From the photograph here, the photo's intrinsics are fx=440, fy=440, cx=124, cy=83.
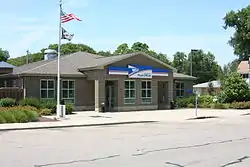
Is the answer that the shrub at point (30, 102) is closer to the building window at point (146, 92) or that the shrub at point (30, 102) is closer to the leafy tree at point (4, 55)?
the building window at point (146, 92)

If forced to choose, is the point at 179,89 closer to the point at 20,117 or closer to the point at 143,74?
the point at 143,74

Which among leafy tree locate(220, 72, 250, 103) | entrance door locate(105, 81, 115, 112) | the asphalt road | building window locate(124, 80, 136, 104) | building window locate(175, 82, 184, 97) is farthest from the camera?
building window locate(175, 82, 184, 97)

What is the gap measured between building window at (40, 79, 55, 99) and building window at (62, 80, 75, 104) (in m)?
0.99

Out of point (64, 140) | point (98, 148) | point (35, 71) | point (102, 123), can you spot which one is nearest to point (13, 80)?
point (35, 71)

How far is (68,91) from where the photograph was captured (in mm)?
39531

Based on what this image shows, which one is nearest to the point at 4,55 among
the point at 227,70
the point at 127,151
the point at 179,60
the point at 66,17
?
the point at 179,60

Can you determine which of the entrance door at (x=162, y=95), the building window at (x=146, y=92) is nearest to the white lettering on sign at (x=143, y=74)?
the building window at (x=146, y=92)

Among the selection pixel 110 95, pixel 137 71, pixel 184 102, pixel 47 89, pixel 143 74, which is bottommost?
pixel 184 102

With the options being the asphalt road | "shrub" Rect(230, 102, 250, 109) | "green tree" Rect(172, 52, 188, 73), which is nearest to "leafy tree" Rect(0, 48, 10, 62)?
"green tree" Rect(172, 52, 188, 73)

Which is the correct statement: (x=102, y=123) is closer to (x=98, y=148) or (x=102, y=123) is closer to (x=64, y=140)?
A: (x=64, y=140)

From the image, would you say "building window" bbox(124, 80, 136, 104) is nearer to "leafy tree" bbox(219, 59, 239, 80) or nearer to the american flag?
the american flag

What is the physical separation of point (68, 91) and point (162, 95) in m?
11.0

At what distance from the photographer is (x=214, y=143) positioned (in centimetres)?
1552

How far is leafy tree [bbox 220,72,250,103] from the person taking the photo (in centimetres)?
4406
